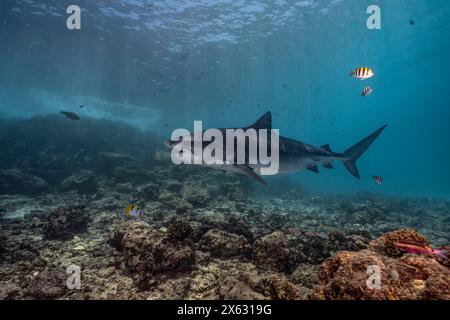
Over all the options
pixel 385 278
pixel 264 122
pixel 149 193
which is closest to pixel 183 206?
pixel 149 193

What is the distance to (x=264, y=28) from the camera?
26281mm

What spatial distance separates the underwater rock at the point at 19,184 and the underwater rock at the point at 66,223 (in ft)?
24.3

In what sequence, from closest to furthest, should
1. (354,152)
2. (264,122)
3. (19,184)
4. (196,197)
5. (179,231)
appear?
(179,231) < (264,122) < (354,152) < (196,197) < (19,184)

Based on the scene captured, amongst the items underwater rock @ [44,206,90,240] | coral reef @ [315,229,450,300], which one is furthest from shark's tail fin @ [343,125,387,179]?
underwater rock @ [44,206,90,240]

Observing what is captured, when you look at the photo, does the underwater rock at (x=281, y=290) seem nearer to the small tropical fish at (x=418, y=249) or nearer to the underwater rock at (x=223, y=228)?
the small tropical fish at (x=418, y=249)

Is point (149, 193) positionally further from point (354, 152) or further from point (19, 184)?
point (354, 152)

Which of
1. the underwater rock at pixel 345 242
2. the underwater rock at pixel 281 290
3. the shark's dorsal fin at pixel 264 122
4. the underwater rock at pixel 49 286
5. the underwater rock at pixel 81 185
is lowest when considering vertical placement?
the underwater rock at pixel 49 286

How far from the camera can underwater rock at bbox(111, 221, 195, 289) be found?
4508 millimetres

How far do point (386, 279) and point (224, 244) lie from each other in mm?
3337

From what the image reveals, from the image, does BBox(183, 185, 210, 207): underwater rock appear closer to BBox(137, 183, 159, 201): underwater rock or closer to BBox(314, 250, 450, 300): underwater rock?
BBox(137, 183, 159, 201): underwater rock

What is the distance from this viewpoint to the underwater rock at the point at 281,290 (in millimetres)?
3701

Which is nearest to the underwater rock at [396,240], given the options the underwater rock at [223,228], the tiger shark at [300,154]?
the underwater rock at [223,228]

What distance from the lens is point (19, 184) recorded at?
1294 centimetres
